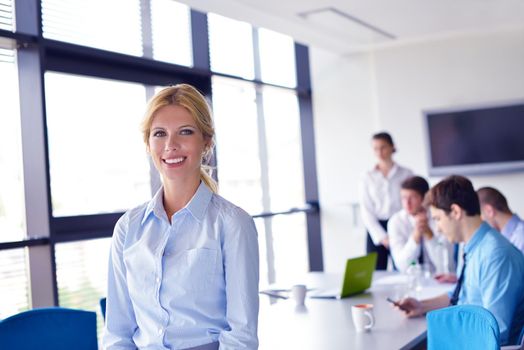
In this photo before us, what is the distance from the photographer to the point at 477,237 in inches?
108

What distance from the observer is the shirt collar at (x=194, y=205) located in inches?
71.6

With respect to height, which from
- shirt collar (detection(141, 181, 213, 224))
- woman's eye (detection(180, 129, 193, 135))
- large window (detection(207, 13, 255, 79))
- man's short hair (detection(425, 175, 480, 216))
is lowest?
man's short hair (detection(425, 175, 480, 216))

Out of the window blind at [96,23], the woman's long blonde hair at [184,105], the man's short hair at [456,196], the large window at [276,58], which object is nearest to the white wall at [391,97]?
the large window at [276,58]

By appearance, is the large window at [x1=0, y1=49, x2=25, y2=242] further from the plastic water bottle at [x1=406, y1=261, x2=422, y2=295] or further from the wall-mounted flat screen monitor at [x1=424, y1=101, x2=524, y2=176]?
the wall-mounted flat screen monitor at [x1=424, y1=101, x2=524, y2=176]

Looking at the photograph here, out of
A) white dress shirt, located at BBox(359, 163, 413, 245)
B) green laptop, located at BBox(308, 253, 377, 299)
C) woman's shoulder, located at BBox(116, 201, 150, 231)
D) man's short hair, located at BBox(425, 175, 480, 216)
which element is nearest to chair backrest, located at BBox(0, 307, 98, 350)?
woman's shoulder, located at BBox(116, 201, 150, 231)

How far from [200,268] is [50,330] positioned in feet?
3.19

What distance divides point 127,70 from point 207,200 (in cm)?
308

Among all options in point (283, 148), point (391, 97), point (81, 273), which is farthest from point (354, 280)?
point (391, 97)

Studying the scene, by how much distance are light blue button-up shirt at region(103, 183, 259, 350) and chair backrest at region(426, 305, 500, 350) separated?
773mm

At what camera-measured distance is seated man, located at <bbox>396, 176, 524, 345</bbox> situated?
256 centimetres

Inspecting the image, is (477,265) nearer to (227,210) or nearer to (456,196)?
(456,196)

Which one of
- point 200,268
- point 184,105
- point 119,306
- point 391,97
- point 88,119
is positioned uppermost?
point 391,97

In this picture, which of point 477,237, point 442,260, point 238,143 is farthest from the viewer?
point 238,143

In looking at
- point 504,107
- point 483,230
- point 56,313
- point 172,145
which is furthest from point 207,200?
point 504,107
